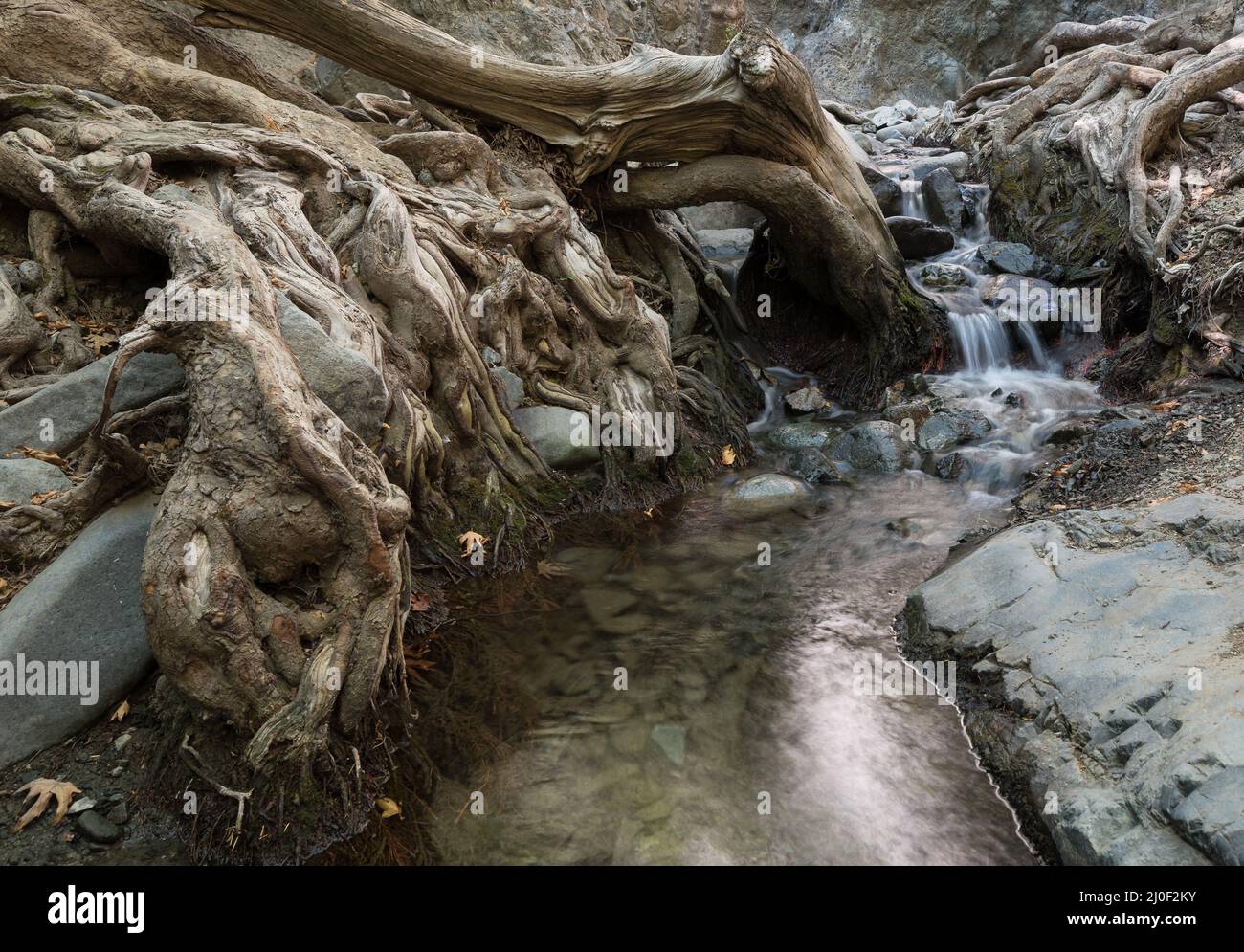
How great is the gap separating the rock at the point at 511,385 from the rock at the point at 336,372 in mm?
1775

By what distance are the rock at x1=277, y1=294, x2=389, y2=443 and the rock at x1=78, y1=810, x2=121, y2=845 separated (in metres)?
2.03

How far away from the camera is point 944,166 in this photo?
13328 millimetres

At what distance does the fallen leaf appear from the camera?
521cm

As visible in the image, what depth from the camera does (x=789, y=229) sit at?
8.85 meters

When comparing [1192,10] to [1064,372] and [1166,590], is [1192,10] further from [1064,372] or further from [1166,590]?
[1166,590]

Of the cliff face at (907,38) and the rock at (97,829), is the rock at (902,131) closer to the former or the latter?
the cliff face at (907,38)

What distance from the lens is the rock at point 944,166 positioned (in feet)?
43.1

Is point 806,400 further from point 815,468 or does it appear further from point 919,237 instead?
point 919,237

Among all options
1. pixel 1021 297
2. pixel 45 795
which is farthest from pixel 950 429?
pixel 45 795

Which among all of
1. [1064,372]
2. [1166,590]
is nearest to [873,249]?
[1064,372]

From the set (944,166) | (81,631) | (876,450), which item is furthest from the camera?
(944,166)

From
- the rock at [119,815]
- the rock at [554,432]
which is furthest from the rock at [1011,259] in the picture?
the rock at [119,815]

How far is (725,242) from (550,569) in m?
8.65

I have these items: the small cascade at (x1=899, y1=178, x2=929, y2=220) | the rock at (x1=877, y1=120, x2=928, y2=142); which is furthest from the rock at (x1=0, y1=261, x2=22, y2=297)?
the rock at (x1=877, y1=120, x2=928, y2=142)
